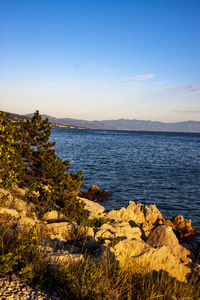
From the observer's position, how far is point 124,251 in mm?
6234

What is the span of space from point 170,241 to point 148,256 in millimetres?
4167

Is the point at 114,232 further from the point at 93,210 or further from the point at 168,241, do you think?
the point at 93,210

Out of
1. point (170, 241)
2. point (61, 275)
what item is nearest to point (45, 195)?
point (170, 241)

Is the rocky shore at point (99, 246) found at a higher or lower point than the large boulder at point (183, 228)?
higher

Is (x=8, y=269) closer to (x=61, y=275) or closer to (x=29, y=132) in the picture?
(x=61, y=275)

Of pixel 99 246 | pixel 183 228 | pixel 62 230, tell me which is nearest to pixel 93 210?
pixel 183 228

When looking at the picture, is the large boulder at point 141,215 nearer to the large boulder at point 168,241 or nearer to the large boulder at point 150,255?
the large boulder at point 168,241

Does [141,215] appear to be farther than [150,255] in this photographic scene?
Yes

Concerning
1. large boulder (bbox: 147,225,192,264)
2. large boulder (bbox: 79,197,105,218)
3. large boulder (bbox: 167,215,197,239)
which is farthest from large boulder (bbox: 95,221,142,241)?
large boulder (bbox: 167,215,197,239)

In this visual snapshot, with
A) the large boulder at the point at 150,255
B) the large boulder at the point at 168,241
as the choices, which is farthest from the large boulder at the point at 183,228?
the large boulder at the point at 150,255

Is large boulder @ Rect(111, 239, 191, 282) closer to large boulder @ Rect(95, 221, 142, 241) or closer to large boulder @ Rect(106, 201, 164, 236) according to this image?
large boulder @ Rect(95, 221, 142, 241)

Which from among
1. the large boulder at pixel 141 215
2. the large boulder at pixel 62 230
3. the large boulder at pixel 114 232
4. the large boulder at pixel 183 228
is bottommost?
the large boulder at pixel 183 228

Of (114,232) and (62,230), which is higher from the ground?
(62,230)

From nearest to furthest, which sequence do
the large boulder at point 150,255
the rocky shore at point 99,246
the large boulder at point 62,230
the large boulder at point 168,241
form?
the rocky shore at point 99,246
the large boulder at point 150,255
the large boulder at point 62,230
the large boulder at point 168,241
